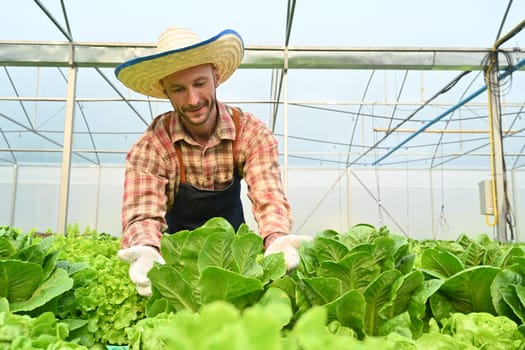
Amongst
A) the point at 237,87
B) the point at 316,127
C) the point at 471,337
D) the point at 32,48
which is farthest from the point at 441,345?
the point at 316,127

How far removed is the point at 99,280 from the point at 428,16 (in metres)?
6.89

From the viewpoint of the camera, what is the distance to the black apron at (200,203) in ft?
5.93

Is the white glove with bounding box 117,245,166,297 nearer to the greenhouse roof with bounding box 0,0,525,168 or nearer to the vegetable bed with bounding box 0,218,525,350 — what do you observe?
the vegetable bed with bounding box 0,218,525,350

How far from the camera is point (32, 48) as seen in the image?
16.2 ft

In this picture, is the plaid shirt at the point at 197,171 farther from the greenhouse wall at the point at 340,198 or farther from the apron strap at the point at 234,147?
the greenhouse wall at the point at 340,198

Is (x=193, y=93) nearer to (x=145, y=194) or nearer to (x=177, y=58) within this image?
(x=177, y=58)

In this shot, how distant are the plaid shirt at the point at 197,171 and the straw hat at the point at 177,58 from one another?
177 mm

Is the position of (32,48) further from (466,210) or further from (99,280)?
(466,210)

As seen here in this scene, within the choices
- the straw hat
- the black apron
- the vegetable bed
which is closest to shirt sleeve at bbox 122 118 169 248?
the black apron

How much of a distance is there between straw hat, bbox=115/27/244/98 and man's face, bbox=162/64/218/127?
0.03 metres

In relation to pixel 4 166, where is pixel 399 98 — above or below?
above

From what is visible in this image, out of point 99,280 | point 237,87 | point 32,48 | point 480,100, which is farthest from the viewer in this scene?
point 480,100

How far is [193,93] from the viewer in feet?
5.23

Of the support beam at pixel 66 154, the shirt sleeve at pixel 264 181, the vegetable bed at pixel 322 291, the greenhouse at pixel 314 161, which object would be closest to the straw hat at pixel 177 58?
the shirt sleeve at pixel 264 181
